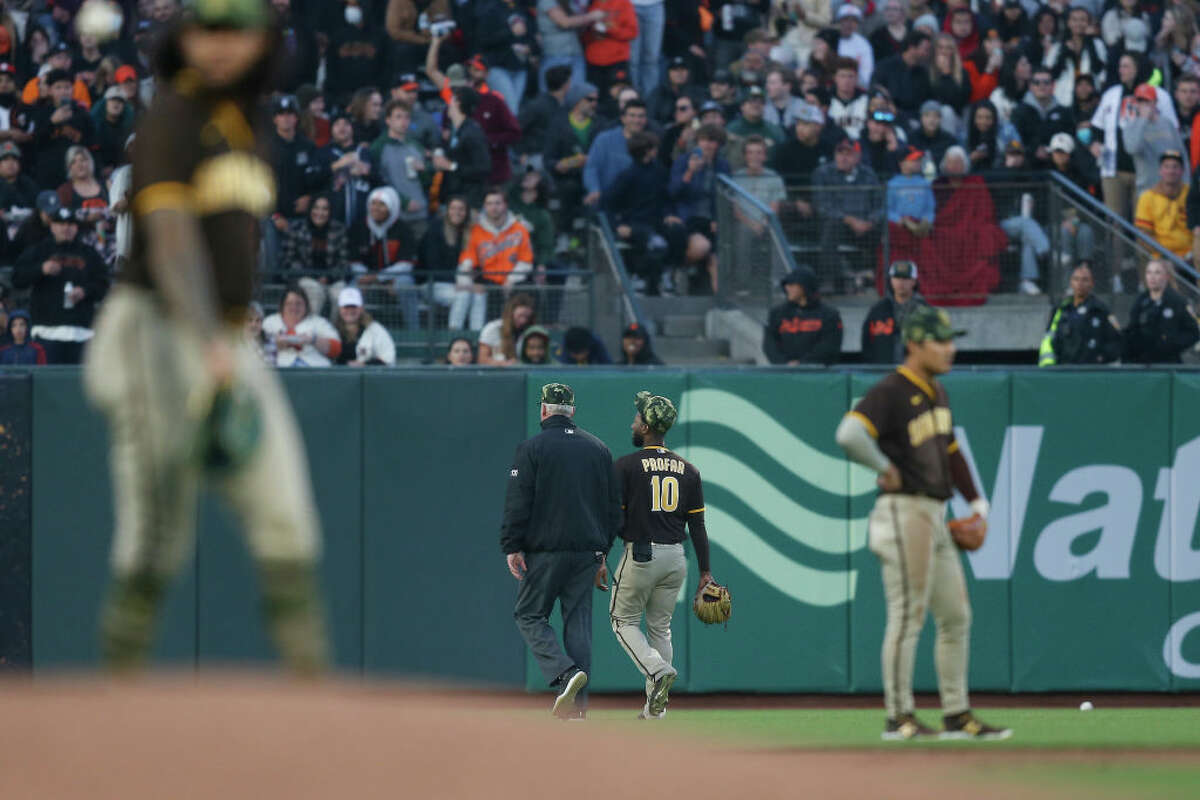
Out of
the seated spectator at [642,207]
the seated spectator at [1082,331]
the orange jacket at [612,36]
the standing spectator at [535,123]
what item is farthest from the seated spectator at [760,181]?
the seated spectator at [1082,331]

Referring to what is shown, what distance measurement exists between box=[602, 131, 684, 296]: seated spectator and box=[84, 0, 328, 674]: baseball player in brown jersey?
40.9ft

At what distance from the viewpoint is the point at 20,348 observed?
1515cm

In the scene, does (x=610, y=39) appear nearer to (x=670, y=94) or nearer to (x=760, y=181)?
(x=670, y=94)

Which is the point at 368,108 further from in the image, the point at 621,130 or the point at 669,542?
the point at 669,542

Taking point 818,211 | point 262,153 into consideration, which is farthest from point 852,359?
point 262,153

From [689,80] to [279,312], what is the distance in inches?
269

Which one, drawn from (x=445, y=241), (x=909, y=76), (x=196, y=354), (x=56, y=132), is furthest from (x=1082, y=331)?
(x=196, y=354)

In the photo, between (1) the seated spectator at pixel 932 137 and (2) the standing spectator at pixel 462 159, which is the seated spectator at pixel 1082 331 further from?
(2) the standing spectator at pixel 462 159

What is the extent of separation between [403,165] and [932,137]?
548cm

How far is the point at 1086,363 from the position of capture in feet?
50.7

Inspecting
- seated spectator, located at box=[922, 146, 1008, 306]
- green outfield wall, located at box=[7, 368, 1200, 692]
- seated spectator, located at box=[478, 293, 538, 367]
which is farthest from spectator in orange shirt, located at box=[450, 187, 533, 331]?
seated spectator, located at box=[922, 146, 1008, 306]

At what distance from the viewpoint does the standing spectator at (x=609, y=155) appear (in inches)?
702

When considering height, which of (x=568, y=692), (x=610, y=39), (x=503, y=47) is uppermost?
(x=610, y=39)

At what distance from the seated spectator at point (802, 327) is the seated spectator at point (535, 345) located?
6.43 feet
